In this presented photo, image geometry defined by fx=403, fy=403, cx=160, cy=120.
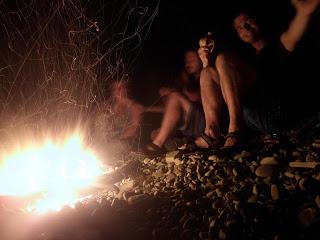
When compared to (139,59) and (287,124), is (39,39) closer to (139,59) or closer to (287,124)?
(139,59)

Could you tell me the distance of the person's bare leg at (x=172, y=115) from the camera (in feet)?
18.3

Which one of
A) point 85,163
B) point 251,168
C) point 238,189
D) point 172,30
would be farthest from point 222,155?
point 172,30

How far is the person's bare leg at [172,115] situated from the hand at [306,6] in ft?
6.39

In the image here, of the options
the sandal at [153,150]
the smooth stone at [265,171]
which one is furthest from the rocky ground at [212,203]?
the sandal at [153,150]

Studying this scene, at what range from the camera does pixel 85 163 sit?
526 centimetres

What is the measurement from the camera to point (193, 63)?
578cm

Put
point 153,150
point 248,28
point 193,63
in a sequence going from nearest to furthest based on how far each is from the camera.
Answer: point 248,28
point 153,150
point 193,63

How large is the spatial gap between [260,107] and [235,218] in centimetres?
178

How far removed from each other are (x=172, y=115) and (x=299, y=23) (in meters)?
2.15

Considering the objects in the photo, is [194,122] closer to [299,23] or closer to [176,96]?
[176,96]

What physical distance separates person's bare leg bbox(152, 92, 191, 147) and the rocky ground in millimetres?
1245

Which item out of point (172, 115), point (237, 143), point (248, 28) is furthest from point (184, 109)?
point (237, 143)

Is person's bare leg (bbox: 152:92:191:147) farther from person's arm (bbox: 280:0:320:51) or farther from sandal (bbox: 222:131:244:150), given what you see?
person's arm (bbox: 280:0:320:51)

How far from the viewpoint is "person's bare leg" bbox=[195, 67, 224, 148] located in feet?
15.6
